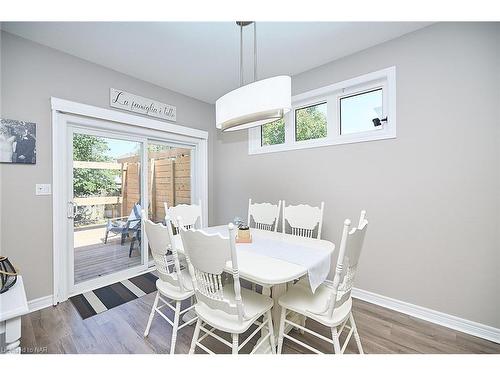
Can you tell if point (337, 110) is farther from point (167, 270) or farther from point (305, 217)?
point (167, 270)

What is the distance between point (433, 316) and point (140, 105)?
12.5ft

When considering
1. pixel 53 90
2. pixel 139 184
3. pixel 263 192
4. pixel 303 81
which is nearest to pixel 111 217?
pixel 139 184

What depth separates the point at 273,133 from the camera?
311cm

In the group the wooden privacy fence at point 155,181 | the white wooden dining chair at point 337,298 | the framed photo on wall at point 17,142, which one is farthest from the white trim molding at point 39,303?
the white wooden dining chair at point 337,298

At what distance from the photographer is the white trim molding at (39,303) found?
6.80ft

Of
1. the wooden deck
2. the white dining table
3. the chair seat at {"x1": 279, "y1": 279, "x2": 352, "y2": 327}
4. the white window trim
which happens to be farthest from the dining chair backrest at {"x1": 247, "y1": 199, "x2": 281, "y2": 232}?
the wooden deck

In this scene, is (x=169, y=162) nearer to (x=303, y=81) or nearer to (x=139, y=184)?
(x=139, y=184)

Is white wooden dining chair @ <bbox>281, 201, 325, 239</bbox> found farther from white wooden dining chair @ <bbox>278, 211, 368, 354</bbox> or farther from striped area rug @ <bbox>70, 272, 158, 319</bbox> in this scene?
striped area rug @ <bbox>70, 272, 158, 319</bbox>

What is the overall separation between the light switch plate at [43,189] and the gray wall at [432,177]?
2.84 metres

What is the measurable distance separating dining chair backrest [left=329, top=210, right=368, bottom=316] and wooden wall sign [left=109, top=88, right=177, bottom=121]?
2.80 meters

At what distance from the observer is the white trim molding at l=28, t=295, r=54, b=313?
2.07 meters
